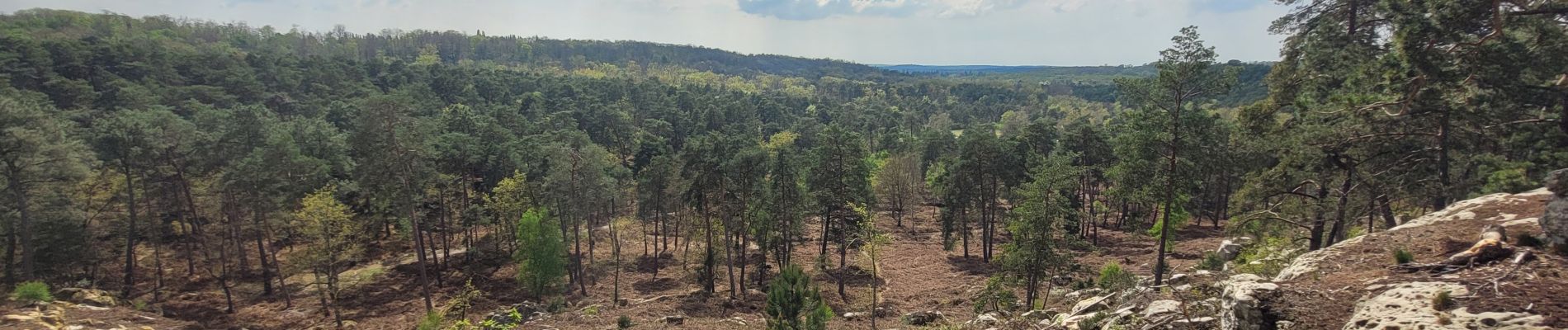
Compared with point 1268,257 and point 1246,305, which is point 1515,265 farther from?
point 1268,257

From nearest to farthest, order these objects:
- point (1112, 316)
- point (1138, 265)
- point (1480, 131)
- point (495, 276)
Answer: point (1112, 316), point (1480, 131), point (1138, 265), point (495, 276)

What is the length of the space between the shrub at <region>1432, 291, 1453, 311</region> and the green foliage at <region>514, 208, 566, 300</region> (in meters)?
27.3

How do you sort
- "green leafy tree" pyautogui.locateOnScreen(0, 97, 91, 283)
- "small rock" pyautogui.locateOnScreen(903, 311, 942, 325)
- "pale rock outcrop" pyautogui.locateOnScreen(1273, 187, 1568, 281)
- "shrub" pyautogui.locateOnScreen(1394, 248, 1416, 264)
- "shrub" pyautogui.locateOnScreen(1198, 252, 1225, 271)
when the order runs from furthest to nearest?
"small rock" pyautogui.locateOnScreen(903, 311, 942, 325), "green leafy tree" pyautogui.locateOnScreen(0, 97, 91, 283), "shrub" pyautogui.locateOnScreen(1198, 252, 1225, 271), "pale rock outcrop" pyautogui.locateOnScreen(1273, 187, 1568, 281), "shrub" pyautogui.locateOnScreen(1394, 248, 1416, 264)

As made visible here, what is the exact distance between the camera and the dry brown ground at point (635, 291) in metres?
27.1

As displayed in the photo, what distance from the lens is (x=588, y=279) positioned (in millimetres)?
35938

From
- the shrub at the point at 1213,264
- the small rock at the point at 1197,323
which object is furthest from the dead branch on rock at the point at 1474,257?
the shrub at the point at 1213,264

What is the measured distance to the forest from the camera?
1501 centimetres

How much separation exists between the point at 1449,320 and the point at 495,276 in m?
36.9

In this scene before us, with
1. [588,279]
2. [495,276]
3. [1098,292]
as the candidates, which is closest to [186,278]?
[495,276]

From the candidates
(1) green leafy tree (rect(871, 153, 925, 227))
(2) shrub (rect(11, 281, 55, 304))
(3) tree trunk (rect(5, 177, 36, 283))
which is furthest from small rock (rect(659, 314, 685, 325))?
(1) green leafy tree (rect(871, 153, 925, 227))

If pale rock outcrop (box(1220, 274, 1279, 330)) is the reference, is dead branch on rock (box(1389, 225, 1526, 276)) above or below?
above

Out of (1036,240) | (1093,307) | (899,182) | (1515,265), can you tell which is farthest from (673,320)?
(899,182)

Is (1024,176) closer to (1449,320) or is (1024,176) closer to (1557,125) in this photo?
(1557,125)

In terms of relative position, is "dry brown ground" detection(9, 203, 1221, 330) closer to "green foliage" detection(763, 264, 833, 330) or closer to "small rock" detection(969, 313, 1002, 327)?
"small rock" detection(969, 313, 1002, 327)
